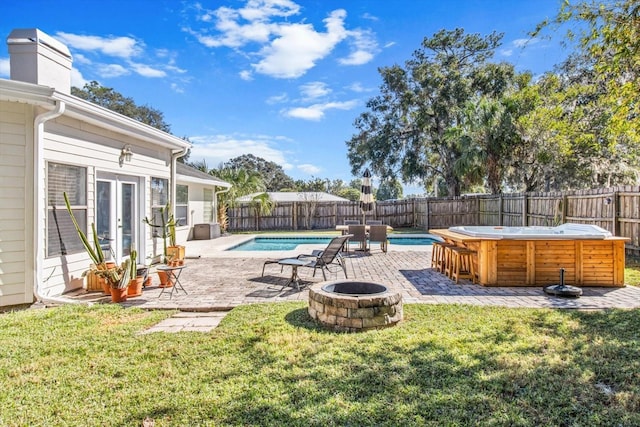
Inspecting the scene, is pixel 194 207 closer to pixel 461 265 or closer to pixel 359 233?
pixel 359 233

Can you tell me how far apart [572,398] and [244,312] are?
353cm

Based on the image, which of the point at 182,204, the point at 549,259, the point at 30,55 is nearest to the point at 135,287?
the point at 30,55

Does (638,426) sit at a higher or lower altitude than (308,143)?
lower

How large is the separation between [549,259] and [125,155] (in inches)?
323

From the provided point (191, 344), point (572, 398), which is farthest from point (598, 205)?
point (191, 344)

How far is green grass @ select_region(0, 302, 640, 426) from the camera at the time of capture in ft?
8.18

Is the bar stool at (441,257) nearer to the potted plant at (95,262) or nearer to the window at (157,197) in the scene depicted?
the potted plant at (95,262)

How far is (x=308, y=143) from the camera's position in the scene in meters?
40.1

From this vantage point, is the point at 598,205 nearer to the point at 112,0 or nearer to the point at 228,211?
the point at 112,0

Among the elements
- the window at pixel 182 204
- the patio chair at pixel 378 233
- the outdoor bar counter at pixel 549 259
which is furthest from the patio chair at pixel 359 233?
the window at pixel 182 204

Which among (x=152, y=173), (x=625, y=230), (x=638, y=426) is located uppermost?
(x=152, y=173)

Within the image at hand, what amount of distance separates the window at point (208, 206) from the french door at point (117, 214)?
24.9 feet

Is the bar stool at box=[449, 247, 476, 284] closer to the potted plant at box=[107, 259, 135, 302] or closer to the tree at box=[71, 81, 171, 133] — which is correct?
the potted plant at box=[107, 259, 135, 302]

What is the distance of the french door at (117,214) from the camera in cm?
658
